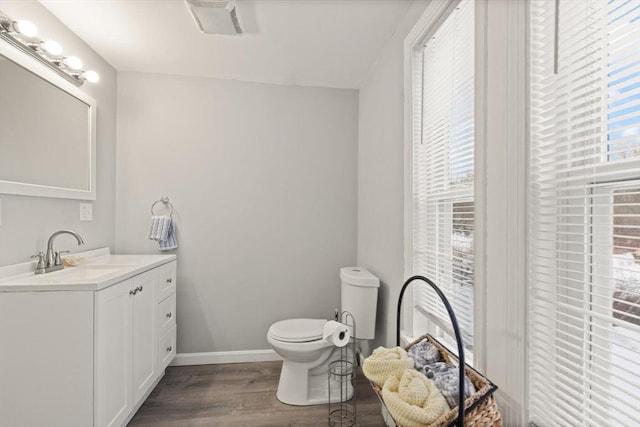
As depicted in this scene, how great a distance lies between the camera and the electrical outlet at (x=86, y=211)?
6.80ft

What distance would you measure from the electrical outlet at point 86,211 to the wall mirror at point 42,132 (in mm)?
62

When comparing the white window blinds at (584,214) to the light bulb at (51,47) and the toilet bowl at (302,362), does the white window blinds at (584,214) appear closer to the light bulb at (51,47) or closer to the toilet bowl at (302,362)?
the toilet bowl at (302,362)

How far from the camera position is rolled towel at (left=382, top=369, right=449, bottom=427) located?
893 mm

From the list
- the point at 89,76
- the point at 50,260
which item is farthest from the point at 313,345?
the point at 89,76

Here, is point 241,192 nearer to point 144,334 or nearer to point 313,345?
point 144,334

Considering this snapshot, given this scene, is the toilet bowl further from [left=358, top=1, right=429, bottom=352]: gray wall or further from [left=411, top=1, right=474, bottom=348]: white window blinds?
[left=411, top=1, right=474, bottom=348]: white window blinds

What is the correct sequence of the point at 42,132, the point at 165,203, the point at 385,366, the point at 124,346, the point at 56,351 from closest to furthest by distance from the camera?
the point at 385,366
the point at 56,351
the point at 124,346
the point at 42,132
the point at 165,203

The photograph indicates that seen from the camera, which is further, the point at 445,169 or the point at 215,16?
the point at 215,16

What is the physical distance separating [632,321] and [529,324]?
0.25 m

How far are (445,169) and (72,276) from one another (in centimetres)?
193

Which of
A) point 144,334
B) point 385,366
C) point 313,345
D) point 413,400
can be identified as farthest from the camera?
point 313,345

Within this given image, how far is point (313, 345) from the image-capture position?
1.96 metres

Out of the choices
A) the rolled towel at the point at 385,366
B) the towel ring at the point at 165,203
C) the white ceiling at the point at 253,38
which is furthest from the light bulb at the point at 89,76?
the rolled towel at the point at 385,366

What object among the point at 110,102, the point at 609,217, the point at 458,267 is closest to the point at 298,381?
the point at 458,267
